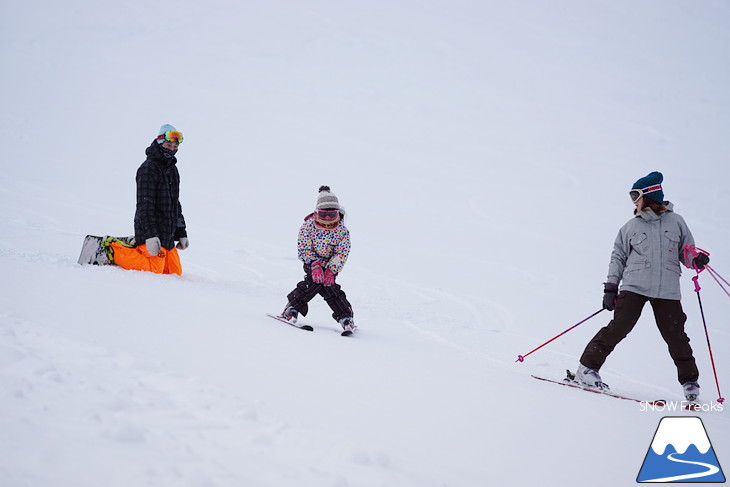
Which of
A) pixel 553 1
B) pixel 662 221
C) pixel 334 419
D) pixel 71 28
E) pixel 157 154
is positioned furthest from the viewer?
pixel 553 1

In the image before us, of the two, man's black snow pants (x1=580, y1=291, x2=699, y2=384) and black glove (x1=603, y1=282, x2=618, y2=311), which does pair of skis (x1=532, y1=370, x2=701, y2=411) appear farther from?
black glove (x1=603, y1=282, x2=618, y2=311)

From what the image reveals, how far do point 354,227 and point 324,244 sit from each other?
9.90 metres

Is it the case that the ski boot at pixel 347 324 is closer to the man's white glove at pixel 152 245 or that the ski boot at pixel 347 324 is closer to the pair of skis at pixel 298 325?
the pair of skis at pixel 298 325

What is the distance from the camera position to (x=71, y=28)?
3731 cm

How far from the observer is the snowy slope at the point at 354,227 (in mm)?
2430

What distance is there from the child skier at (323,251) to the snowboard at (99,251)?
227 centimetres

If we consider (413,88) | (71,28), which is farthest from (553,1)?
(71,28)

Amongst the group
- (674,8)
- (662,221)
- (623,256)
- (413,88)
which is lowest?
(623,256)

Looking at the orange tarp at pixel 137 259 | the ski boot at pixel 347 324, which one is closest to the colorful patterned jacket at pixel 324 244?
the ski boot at pixel 347 324

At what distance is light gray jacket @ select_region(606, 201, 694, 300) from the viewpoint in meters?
4.47

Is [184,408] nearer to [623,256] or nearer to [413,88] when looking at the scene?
[623,256]

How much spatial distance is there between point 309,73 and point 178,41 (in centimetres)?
978

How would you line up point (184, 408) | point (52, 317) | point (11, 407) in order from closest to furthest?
point (11, 407) < point (184, 408) < point (52, 317)

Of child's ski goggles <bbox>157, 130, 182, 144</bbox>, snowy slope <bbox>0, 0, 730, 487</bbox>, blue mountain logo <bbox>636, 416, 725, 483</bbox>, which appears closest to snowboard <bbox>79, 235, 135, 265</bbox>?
snowy slope <bbox>0, 0, 730, 487</bbox>
